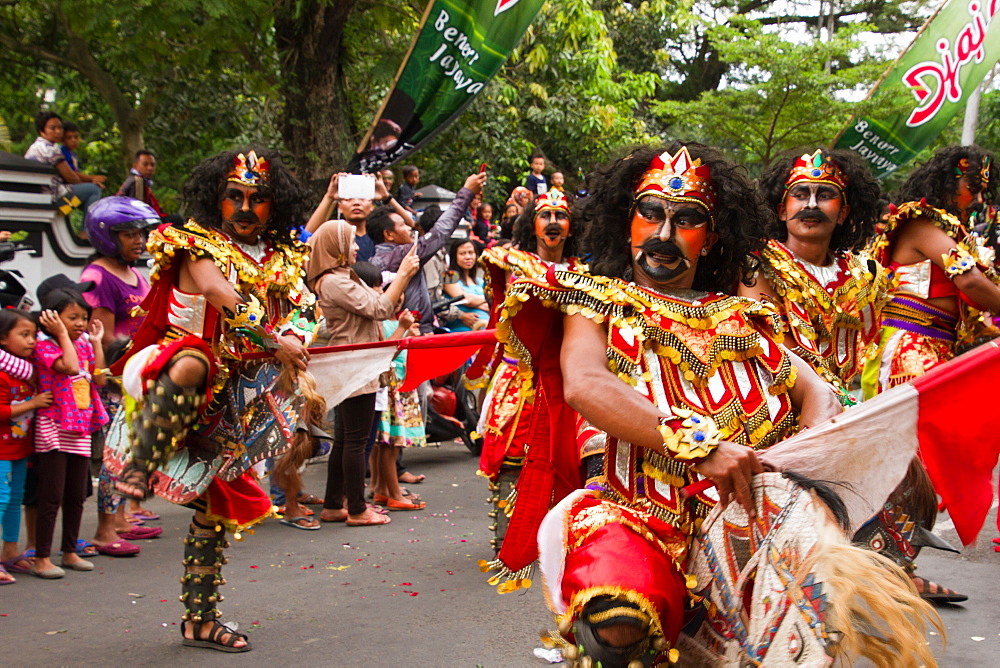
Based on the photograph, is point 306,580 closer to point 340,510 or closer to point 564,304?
point 340,510

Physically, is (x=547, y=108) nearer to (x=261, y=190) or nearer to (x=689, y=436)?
(x=261, y=190)

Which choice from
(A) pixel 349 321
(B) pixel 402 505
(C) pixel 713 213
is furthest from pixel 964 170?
(B) pixel 402 505

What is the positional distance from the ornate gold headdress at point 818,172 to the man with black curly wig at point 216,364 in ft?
7.99

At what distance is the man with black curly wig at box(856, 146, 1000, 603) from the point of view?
614cm

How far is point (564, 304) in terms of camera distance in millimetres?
3166

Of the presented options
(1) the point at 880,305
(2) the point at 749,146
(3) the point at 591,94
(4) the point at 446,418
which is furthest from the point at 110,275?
(2) the point at 749,146

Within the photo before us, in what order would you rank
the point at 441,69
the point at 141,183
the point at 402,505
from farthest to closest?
the point at 141,183
the point at 441,69
the point at 402,505

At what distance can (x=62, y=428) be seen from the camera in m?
5.95

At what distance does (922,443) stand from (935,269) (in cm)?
351

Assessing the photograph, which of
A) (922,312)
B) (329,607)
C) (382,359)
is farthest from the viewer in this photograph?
(922,312)

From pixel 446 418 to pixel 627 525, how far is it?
741 centimetres

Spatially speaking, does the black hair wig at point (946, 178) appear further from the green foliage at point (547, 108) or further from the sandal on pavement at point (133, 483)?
the green foliage at point (547, 108)

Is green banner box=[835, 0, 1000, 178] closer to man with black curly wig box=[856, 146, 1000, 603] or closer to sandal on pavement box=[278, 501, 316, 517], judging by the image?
man with black curly wig box=[856, 146, 1000, 603]

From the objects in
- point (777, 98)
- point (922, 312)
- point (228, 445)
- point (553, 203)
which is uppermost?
point (777, 98)
